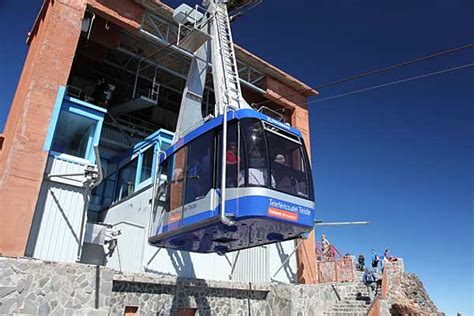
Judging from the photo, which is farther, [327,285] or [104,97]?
[104,97]

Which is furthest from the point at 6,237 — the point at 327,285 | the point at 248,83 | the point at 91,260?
the point at 248,83

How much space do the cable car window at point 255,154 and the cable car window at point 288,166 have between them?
166 millimetres

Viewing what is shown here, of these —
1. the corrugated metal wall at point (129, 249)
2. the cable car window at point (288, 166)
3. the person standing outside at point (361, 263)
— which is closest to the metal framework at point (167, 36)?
the corrugated metal wall at point (129, 249)

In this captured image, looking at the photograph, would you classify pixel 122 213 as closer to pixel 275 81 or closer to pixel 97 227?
pixel 97 227

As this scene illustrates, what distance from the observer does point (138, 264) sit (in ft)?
38.8

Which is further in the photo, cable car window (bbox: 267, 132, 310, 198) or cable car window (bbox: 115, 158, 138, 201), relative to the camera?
cable car window (bbox: 115, 158, 138, 201)

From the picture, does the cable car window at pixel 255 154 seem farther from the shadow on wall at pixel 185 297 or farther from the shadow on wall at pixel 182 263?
the shadow on wall at pixel 182 263

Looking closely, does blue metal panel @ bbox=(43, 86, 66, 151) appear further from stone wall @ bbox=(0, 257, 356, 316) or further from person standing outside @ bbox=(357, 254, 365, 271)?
person standing outside @ bbox=(357, 254, 365, 271)

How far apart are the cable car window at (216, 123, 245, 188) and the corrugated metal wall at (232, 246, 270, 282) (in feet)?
27.0

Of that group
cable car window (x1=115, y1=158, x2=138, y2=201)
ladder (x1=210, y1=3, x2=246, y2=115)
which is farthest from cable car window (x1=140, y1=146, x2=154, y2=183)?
ladder (x1=210, y1=3, x2=246, y2=115)

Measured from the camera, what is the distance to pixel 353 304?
13.5 m

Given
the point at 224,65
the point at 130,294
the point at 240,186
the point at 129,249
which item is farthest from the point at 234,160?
the point at 129,249

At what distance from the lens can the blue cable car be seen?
6277 millimetres

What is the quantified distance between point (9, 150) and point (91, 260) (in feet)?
16.8
